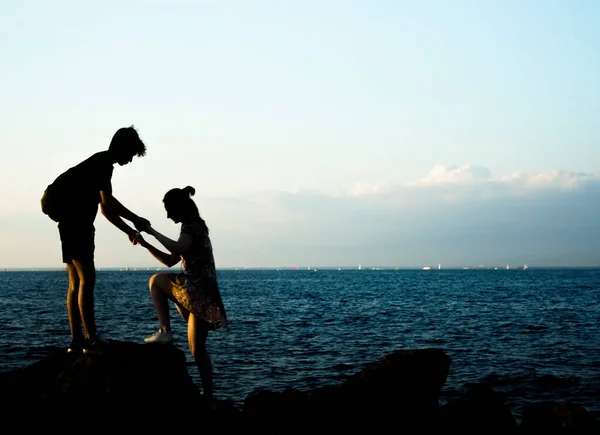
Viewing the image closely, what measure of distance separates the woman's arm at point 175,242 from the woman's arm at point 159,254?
92mm

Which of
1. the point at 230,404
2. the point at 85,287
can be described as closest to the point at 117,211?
the point at 85,287

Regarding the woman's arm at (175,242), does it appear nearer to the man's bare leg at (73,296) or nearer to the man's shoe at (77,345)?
the man's bare leg at (73,296)

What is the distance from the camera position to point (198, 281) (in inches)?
308

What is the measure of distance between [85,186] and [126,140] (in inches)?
29.9

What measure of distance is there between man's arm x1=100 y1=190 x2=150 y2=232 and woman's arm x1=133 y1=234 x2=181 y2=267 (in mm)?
152

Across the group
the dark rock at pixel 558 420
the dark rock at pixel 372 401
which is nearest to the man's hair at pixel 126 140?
the dark rock at pixel 372 401

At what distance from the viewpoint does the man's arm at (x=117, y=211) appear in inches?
298

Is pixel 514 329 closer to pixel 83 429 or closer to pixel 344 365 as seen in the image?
pixel 344 365

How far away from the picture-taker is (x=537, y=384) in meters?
18.8

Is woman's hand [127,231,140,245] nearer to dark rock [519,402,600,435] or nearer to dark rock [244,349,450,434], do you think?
dark rock [244,349,450,434]

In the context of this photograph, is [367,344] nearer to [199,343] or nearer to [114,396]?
[199,343]

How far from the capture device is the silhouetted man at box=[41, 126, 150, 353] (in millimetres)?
7812

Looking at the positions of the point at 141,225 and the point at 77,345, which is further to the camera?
the point at 77,345

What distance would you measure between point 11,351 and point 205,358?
1988 centimetres
